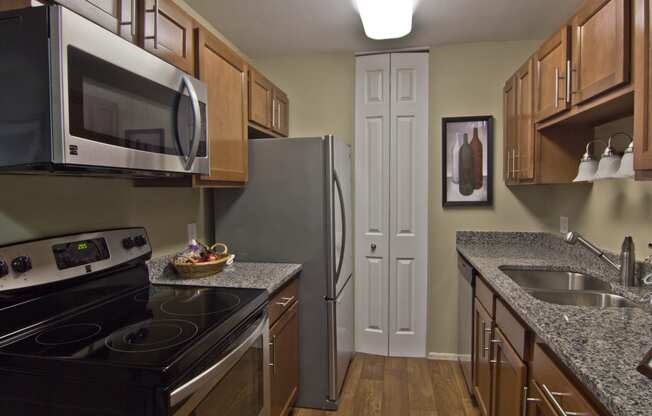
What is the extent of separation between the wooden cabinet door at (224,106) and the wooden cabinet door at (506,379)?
1521 millimetres

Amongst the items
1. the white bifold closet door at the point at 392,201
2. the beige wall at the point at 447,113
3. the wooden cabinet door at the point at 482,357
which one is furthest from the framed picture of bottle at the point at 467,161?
the wooden cabinet door at the point at 482,357

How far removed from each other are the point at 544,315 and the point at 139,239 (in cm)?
165

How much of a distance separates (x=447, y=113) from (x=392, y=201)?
2.66 feet

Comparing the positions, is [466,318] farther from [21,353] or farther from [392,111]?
[21,353]

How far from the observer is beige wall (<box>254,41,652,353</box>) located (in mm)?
2848

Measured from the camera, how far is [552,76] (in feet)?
6.23

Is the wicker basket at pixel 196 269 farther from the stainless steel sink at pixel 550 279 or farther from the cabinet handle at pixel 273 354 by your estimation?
the stainless steel sink at pixel 550 279

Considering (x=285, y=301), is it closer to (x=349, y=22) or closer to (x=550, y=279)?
(x=550, y=279)

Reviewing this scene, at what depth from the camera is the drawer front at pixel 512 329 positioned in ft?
4.54

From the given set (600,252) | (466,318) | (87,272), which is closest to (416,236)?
(466,318)

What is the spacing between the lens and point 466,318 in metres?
2.50

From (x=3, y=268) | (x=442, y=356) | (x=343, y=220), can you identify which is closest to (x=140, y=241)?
(x=3, y=268)

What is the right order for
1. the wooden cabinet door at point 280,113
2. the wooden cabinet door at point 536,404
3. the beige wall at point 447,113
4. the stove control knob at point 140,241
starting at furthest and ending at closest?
1. the beige wall at point 447,113
2. the wooden cabinet door at point 280,113
3. the stove control knob at point 140,241
4. the wooden cabinet door at point 536,404

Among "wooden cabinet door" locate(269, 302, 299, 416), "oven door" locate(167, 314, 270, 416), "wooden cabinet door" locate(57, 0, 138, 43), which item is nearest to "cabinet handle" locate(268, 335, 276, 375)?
"wooden cabinet door" locate(269, 302, 299, 416)
